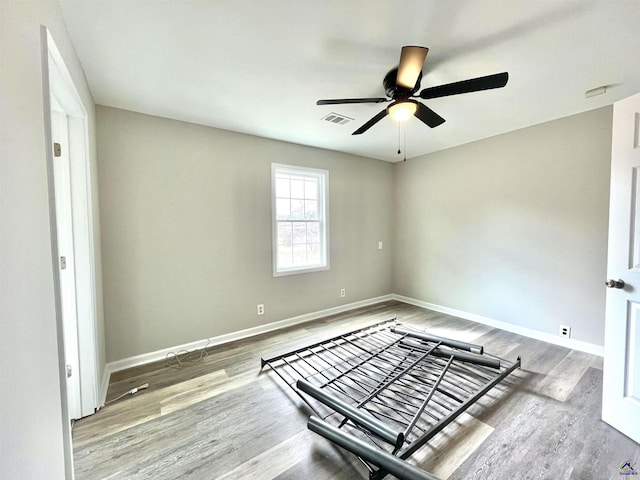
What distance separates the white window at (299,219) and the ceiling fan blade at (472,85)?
219cm

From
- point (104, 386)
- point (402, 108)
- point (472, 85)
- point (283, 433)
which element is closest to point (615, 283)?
point (472, 85)

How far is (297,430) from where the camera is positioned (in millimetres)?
1734

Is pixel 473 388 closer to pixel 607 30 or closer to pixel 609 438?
pixel 609 438

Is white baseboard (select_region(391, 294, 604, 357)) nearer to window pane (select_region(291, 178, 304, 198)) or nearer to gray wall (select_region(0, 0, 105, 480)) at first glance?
window pane (select_region(291, 178, 304, 198))

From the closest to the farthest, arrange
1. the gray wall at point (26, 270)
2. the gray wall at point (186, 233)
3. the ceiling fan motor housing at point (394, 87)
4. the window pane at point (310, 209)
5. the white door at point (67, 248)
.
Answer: the gray wall at point (26, 270)
the white door at point (67, 248)
the ceiling fan motor housing at point (394, 87)
the gray wall at point (186, 233)
the window pane at point (310, 209)

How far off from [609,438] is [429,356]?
1.24 meters

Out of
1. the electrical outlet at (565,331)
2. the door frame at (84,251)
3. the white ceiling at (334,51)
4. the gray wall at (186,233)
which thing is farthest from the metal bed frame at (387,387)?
the white ceiling at (334,51)

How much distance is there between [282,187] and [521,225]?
3107 mm

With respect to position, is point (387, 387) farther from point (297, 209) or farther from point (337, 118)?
point (337, 118)

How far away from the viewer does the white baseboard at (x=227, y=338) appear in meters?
2.51

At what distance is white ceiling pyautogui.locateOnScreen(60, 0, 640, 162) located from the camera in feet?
4.74

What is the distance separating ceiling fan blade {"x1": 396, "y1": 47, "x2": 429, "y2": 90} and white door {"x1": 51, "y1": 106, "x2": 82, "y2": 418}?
7.60 feet

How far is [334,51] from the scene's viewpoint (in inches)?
69.8

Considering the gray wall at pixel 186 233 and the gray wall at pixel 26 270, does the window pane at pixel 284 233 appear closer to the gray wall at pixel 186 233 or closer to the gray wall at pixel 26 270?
the gray wall at pixel 186 233
